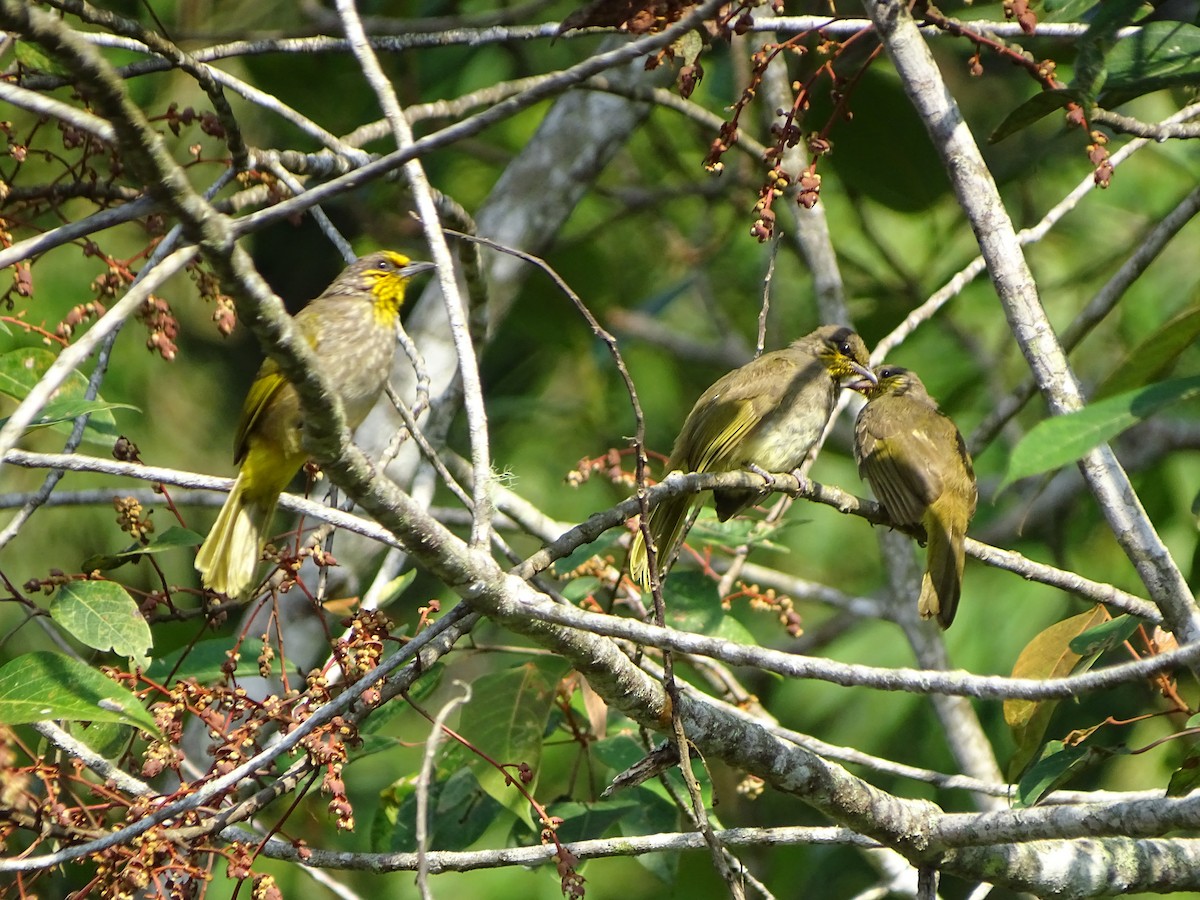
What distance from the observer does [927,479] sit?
4.38 meters

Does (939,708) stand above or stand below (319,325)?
below

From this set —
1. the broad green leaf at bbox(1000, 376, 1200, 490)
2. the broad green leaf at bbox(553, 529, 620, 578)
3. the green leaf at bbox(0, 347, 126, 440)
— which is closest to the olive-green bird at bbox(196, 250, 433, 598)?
the green leaf at bbox(0, 347, 126, 440)

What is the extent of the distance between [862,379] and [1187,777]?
8.76 ft

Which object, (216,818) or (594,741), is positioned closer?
(216,818)

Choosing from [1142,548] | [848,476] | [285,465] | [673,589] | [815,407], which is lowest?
[1142,548]

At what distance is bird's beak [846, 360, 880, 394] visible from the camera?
5.19m

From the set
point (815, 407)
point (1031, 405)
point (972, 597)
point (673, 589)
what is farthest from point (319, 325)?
point (1031, 405)

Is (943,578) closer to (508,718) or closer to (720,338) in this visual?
(508,718)

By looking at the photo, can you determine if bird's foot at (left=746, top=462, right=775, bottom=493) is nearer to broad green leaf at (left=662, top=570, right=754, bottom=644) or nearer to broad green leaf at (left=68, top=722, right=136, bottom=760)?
broad green leaf at (left=662, top=570, right=754, bottom=644)

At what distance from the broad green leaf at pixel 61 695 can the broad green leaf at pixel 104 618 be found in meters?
0.36

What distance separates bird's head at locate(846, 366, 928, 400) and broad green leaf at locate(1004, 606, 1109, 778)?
6.57 feet

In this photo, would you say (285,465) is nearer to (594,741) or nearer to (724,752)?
(594,741)

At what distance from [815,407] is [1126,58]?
187 centimetres

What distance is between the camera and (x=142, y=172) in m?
1.66
